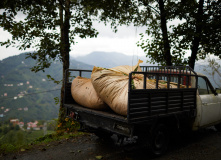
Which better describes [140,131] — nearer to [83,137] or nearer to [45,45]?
[83,137]

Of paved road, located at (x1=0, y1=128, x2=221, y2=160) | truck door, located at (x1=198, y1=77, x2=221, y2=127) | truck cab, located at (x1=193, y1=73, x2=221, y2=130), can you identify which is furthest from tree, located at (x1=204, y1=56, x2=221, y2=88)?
paved road, located at (x1=0, y1=128, x2=221, y2=160)

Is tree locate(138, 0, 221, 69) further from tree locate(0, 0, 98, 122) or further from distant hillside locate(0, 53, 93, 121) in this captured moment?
distant hillside locate(0, 53, 93, 121)

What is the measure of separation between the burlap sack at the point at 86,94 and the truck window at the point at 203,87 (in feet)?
8.26

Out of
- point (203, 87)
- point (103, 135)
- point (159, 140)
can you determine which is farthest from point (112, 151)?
point (203, 87)

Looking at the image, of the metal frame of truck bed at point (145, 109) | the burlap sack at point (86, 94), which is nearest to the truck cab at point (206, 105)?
the metal frame of truck bed at point (145, 109)

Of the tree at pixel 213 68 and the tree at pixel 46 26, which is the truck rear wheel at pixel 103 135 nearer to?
the tree at pixel 46 26

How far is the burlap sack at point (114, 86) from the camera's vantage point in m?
3.32

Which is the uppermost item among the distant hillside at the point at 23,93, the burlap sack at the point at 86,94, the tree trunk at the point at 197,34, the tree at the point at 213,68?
the tree trunk at the point at 197,34

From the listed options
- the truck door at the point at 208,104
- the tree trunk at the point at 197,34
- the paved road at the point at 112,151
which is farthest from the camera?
the tree trunk at the point at 197,34

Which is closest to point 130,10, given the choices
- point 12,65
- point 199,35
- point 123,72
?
point 199,35

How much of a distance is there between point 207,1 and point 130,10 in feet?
12.0

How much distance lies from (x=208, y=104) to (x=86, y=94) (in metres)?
3.04

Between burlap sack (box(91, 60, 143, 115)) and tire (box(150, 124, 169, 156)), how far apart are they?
0.83m

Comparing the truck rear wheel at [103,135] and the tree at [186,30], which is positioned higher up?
the tree at [186,30]
